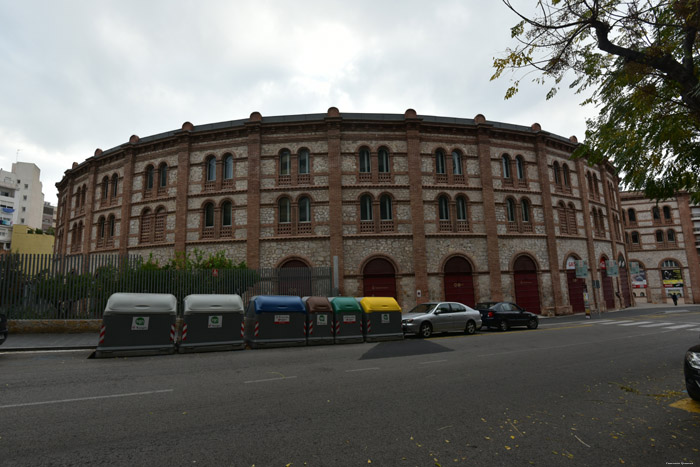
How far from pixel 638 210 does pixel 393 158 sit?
3509cm

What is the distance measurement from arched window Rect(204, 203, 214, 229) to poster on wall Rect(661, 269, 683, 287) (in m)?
45.5

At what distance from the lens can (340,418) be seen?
15.2ft

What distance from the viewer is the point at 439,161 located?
72.3 ft

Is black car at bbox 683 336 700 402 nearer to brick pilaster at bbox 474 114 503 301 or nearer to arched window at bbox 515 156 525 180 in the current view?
brick pilaster at bbox 474 114 503 301

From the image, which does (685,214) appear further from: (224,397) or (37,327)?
(37,327)

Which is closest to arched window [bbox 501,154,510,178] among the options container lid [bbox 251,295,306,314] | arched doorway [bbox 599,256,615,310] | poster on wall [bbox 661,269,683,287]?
arched doorway [bbox 599,256,615,310]

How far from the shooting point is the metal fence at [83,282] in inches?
518

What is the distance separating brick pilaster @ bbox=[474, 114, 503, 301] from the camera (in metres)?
20.9

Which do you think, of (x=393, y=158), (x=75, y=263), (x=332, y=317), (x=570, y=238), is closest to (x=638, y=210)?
(x=570, y=238)

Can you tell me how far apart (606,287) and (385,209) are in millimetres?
19043

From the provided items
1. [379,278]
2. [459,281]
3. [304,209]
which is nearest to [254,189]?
[304,209]

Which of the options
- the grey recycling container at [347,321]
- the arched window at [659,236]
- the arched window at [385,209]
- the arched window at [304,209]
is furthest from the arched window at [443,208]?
the arched window at [659,236]

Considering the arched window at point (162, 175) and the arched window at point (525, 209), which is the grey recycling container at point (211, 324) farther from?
the arched window at point (525, 209)

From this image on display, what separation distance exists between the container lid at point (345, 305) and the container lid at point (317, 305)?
0.21m
